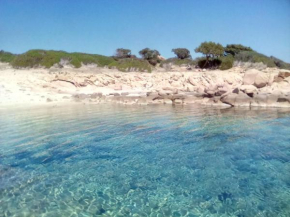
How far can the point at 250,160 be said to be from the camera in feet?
17.8

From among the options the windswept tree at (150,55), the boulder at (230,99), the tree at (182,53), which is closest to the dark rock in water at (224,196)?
the boulder at (230,99)

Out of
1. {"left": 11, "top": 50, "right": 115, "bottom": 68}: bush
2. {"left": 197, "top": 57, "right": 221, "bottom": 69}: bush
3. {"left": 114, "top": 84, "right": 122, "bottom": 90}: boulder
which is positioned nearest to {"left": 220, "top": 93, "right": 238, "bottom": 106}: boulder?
{"left": 114, "top": 84, "right": 122, "bottom": 90}: boulder

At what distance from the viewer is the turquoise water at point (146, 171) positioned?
3.63 meters

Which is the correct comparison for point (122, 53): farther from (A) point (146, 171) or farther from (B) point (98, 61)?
(A) point (146, 171)

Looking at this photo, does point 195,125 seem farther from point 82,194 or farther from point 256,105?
point 256,105

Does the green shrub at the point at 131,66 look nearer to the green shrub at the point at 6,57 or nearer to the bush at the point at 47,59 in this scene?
the bush at the point at 47,59

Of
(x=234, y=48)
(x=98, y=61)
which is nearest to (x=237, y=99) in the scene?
(x=98, y=61)

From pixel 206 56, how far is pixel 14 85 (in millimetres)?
21697

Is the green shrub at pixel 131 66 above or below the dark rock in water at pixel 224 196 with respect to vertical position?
above

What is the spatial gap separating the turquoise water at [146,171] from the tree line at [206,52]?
77.5 feet

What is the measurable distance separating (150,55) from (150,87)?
15786mm

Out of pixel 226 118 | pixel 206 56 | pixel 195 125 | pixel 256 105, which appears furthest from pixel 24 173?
pixel 206 56

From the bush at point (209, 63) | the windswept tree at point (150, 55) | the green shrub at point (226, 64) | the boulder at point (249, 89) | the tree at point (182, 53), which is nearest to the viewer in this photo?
the boulder at point (249, 89)

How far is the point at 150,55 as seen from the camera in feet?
129
